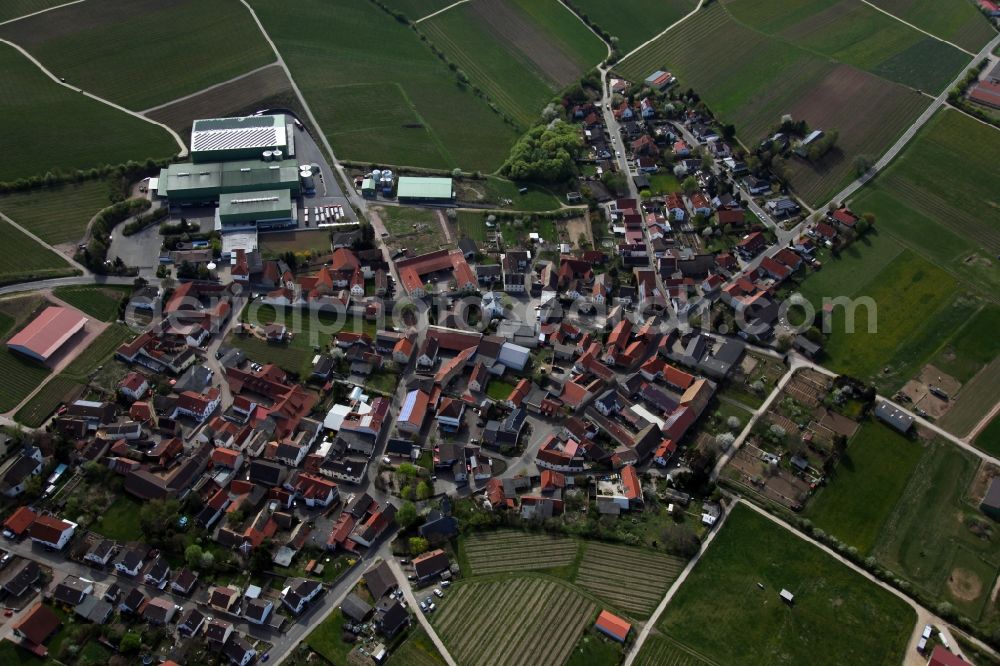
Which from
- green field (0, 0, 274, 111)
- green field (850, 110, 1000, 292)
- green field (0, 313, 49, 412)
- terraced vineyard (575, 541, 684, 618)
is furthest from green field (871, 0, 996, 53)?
green field (0, 313, 49, 412)

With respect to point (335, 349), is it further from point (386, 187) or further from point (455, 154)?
point (455, 154)

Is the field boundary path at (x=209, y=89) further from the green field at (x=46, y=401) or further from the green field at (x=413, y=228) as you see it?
the green field at (x=46, y=401)

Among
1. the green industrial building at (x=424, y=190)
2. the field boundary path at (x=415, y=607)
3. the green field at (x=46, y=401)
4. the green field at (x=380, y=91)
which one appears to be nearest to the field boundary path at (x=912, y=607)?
the field boundary path at (x=415, y=607)

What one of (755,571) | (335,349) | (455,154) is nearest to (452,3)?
(455,154)

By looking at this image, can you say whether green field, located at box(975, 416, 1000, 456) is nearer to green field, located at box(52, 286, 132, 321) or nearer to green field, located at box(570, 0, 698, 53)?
green field, located at box(570, 0, 698, 53)

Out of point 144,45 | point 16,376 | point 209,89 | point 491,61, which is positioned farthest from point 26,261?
point 491,61

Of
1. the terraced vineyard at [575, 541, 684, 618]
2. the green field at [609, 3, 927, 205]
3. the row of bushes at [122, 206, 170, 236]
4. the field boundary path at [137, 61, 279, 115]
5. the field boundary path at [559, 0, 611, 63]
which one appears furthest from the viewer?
the field boundary path at [559, 0, 611, 63]
